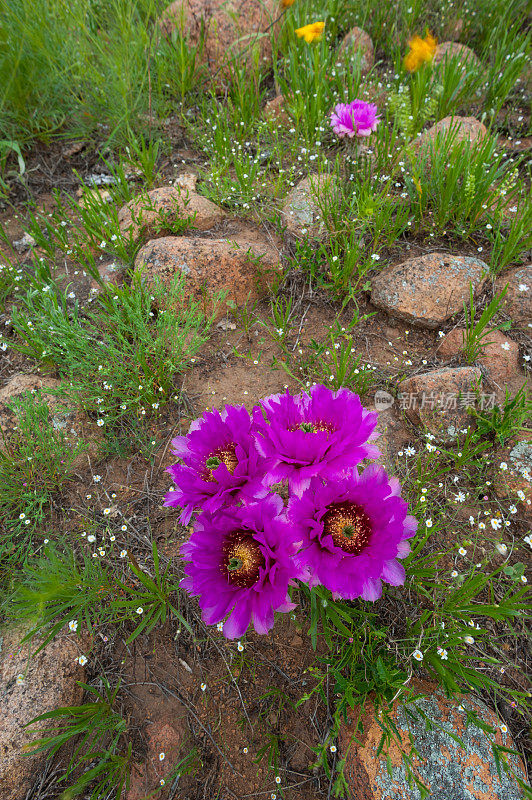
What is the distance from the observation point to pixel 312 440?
3.78 ft

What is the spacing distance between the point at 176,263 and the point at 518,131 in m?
3.03

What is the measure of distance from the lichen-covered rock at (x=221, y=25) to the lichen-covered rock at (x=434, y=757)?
4586mm

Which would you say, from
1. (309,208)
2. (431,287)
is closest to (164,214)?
(309,208)

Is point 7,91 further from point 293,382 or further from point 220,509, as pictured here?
point 220,509

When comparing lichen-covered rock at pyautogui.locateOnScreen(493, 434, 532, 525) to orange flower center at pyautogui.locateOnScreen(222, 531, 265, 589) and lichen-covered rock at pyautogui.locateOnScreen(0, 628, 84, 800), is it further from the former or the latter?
lichen-covered rock at pyautogui.locateOnScreen(0, 628, 84, 800)

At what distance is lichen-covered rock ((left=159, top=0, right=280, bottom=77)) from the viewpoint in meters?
3.87

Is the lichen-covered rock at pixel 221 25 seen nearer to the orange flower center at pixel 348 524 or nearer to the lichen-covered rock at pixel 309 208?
the lichen-covered rock at pixel 309 208

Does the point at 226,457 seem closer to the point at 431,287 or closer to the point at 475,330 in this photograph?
the point at 475,330

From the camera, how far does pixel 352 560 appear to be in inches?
44.4

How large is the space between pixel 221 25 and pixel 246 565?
4.60m

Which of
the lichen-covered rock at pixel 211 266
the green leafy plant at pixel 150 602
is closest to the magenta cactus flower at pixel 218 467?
the green leafy plant at pixel 150 602

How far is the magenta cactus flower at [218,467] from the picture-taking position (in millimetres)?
1204

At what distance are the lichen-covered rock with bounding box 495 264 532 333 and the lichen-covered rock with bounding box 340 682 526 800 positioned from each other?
76.3 inches

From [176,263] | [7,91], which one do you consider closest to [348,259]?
[176,263]
